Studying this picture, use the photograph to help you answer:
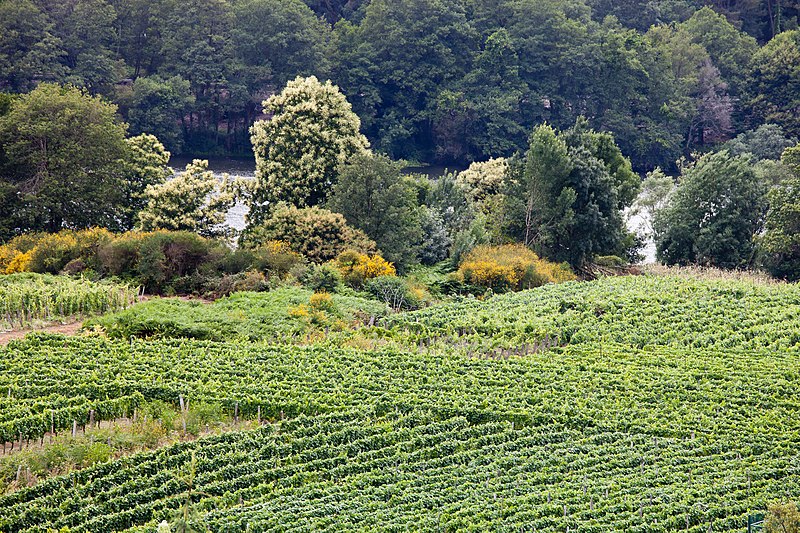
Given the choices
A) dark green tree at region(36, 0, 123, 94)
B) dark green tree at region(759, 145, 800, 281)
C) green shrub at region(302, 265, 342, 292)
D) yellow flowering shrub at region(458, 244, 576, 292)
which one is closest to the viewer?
green shrub at region(302, 265, 342, 292)

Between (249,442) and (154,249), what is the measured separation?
51.0 feet

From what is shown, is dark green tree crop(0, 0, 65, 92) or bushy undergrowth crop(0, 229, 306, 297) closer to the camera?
bushy undergrowth crop(0, 229, 306, 297)

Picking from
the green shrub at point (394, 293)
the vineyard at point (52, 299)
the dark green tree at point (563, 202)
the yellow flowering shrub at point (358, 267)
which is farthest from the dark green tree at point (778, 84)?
the vineyard at point (52, 299)

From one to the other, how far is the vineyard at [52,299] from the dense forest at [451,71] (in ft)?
129

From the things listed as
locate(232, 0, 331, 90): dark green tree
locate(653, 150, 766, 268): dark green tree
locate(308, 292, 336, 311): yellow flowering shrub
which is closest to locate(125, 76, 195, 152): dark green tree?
locate(232, 0, 331, 90): dark green tree

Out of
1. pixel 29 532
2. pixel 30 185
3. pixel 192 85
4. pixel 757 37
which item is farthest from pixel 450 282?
pixel 757 37

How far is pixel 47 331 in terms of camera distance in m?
30.2

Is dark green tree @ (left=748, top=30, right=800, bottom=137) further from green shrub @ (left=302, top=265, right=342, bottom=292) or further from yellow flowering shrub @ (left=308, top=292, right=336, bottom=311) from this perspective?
yellow flowering shrub @ (left=308, top=292, right=336, bottom=311)

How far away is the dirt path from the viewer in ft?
96.7

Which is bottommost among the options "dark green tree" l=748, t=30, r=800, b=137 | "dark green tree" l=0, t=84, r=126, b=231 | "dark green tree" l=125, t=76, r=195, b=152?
"dark green tree" l=0, t=84, r=126, b=231

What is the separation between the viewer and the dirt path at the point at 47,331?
96.7ft

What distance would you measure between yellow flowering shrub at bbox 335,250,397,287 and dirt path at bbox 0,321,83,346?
10.6 metres

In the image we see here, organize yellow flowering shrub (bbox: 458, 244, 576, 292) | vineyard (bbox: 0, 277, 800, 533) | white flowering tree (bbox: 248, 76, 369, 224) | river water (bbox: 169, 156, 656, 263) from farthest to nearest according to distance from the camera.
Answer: river water (bbox: 169, 156, 656, 263), white flowering tree (bbox: 248, 76, 369, 224), yellow flowering shrub (bbox: 458, 244, 576, 292), vineyard (bbox: 0, 277, 800, 533)

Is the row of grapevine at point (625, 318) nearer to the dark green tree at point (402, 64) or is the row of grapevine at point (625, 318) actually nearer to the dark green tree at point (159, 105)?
the dark green tree at point (159, 105)
